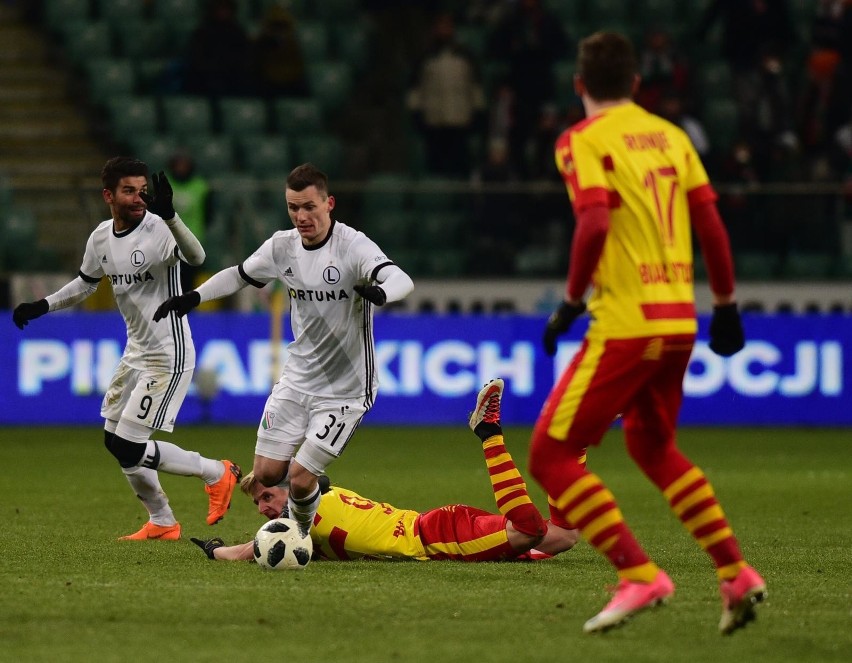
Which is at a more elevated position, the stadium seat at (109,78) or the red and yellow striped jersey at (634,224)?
the stadium seat at (109,78)

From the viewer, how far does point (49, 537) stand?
8.28 metres

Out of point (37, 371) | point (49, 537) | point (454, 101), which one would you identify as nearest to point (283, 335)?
point (37, 371)

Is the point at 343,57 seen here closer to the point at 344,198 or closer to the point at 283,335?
the point at 344,198

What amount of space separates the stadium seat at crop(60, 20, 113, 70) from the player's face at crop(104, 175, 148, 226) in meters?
11.7

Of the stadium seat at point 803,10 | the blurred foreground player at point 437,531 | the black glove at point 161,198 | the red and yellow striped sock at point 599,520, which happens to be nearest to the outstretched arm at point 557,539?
the blurred foreground player at point 437,531

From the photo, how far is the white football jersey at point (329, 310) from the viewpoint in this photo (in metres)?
7.57

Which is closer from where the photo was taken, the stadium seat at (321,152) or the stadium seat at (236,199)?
the stadium seat at (236,199)

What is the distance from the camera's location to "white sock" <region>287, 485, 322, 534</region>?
743 cm

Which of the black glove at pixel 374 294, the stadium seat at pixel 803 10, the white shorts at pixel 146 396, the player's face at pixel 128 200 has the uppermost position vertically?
the stadium seat at pixel 803 10

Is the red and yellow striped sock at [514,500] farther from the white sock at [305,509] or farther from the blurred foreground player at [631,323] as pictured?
the blurred foreground player at [631,323]

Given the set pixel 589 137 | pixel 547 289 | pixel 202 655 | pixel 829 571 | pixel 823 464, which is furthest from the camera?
pixel 547 289

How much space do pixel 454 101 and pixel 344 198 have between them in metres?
2.20

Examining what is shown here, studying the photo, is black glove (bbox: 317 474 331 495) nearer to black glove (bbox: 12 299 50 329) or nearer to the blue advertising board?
black glove (bbox: 12 299 50 329)

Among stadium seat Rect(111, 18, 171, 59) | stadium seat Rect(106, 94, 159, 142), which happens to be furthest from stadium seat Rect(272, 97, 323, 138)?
stadium seat Rect(111, 18, 171, 59)
